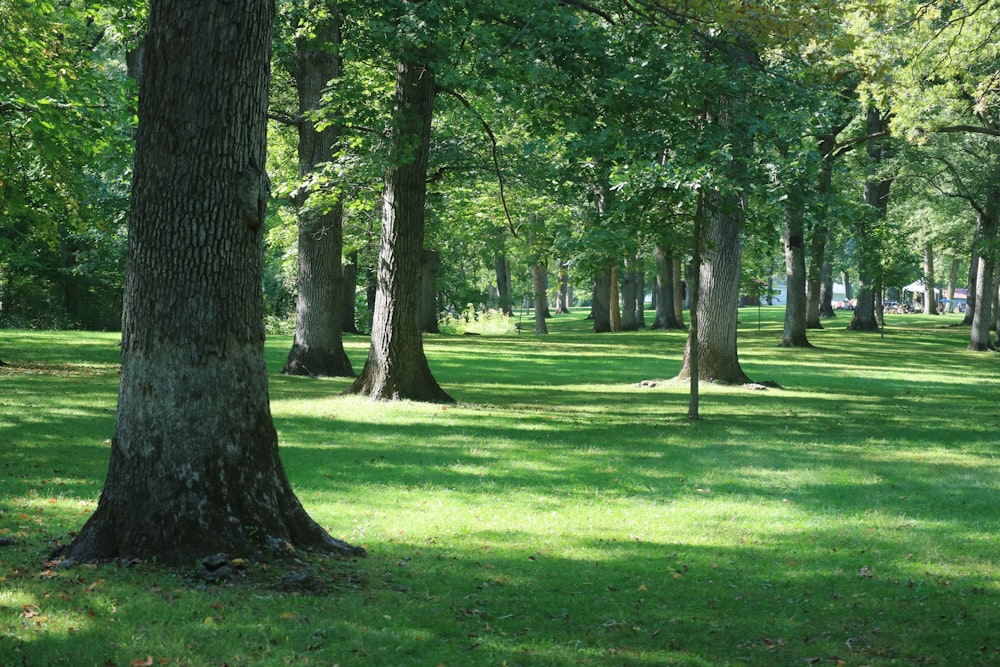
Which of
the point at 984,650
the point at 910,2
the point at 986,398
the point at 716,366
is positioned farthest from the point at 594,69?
the point at 986,398

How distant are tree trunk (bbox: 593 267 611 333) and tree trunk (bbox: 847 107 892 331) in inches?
455

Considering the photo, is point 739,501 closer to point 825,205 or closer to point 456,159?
point 825,205

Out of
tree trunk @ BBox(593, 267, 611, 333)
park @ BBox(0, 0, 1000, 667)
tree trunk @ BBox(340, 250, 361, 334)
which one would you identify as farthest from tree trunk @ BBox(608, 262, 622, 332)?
tree trunk @ BBox(340, 250, 361, 334)

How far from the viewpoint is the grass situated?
5.56 m

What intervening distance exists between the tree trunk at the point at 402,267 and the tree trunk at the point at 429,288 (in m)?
22.1

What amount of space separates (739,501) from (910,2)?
1120 cm

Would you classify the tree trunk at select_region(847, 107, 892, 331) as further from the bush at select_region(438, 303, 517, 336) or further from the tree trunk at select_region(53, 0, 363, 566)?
the tree trunk at select_region(53, 0, 363, 566)

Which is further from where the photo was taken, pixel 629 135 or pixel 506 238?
pixel 506 238

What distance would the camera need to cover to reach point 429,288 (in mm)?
41156

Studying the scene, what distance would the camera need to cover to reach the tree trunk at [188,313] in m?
6.36

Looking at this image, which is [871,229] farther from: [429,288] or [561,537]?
[561,537]

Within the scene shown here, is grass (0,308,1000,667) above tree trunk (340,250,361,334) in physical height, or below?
below

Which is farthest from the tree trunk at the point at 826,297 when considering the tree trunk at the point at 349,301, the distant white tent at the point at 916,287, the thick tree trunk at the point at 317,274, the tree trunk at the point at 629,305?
the thick tree trunk at the point at 317,274

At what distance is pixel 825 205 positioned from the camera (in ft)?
48.1
